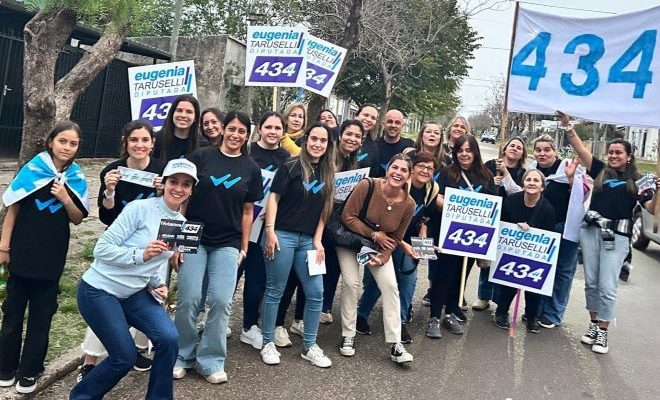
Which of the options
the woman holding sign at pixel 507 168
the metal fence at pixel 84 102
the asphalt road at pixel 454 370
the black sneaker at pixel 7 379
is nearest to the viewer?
the black sneaker at pixel 7 379

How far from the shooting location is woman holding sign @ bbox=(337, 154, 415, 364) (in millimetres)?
4770

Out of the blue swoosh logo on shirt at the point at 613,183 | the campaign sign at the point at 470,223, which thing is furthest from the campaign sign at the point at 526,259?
the blue swoosh logo on shirt at the point at 613,183

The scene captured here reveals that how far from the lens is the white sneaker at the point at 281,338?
15.9 ft

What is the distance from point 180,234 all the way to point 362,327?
2662 mm

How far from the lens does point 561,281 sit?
6027 millimetres

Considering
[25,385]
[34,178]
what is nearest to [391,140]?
[34,178]

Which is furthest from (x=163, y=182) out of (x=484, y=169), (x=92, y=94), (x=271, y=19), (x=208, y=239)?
(x=271, y=19)

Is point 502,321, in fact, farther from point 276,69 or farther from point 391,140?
point 276,69

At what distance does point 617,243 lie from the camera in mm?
5391

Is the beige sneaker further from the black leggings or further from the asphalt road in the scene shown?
the black leggings

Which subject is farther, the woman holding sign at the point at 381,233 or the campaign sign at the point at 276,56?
the campaign sign at the point at 276,56

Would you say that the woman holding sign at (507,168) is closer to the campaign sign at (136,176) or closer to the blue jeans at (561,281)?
the blue jeans at (561,281)

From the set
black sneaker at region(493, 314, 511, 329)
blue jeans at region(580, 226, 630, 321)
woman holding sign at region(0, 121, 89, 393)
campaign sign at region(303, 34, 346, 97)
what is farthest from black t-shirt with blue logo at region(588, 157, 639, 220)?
woman holding sign at region(0, 121, 89, 393)

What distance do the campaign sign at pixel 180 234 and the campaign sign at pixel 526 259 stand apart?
11.7 ft
